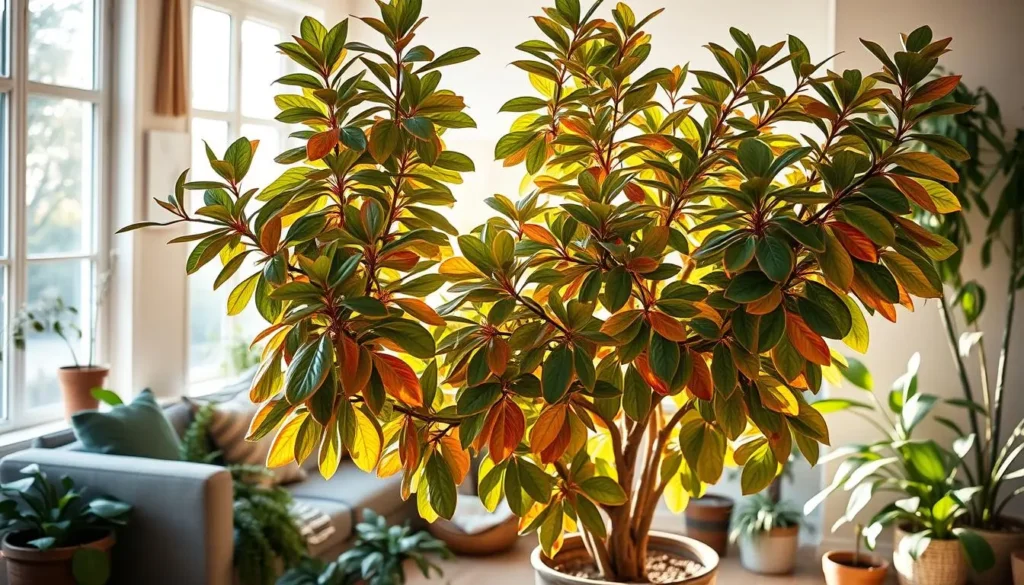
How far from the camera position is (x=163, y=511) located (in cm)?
355

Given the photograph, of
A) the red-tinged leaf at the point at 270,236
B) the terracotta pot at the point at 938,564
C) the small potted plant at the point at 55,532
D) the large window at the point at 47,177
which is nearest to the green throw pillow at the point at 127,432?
the small potted plant at the point at 55,532

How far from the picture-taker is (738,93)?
48.6 inches

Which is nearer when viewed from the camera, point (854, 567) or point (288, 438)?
point (288, 438)

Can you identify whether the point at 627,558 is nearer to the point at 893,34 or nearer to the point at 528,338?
the point at 528,338

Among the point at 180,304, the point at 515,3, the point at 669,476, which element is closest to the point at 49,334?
the point at 180,304

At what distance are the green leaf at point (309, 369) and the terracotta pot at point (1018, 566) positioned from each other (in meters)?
4.27

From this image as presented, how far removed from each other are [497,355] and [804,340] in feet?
0.99

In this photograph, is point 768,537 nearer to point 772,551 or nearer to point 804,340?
point 772,551

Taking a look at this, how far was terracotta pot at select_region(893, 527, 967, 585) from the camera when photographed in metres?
4.54

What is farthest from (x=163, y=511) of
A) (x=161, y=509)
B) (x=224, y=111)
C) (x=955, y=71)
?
(x=955, y=71)

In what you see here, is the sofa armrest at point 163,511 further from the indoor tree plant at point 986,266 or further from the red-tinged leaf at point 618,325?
the indoor tree plant at point 986,266

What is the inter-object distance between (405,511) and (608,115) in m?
4.31

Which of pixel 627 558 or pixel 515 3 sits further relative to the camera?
pixel 515 3

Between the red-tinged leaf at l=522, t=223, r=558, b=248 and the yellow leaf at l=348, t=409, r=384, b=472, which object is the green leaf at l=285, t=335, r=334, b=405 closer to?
the yellow leaf at l=348, t=409, r=384, b=472
